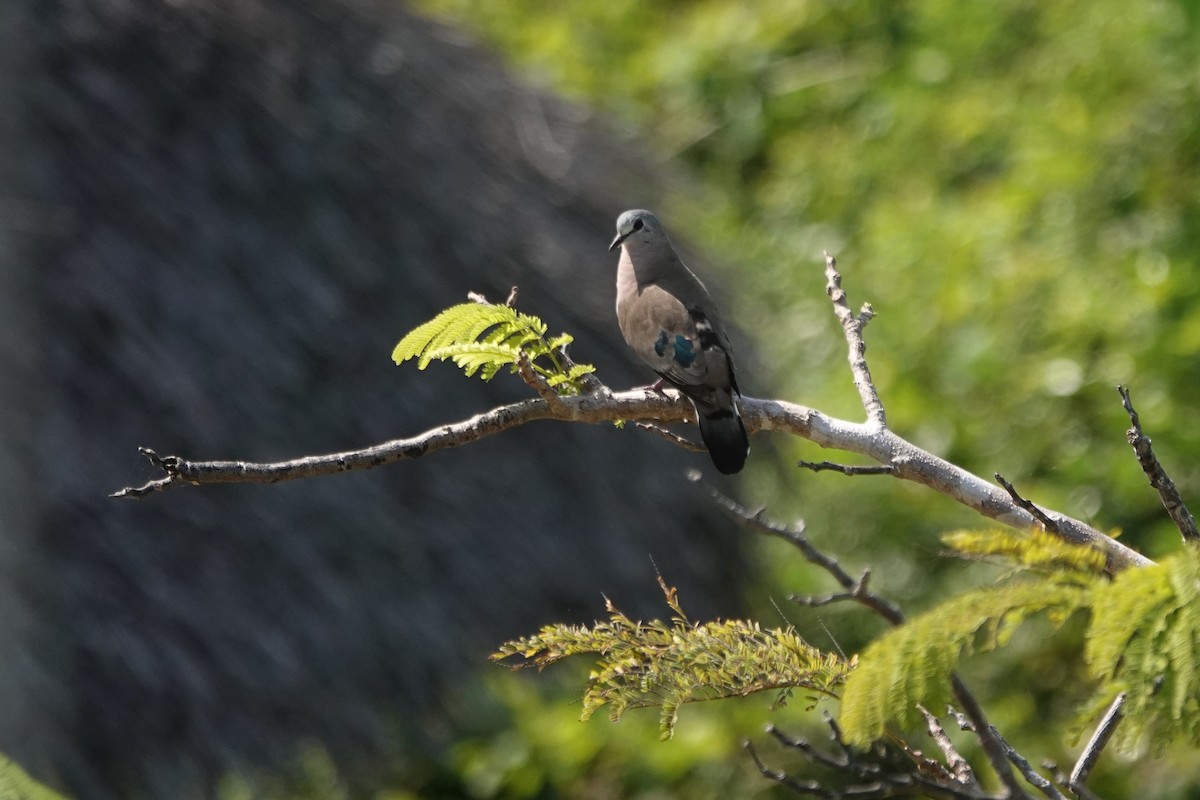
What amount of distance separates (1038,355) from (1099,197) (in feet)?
2.97

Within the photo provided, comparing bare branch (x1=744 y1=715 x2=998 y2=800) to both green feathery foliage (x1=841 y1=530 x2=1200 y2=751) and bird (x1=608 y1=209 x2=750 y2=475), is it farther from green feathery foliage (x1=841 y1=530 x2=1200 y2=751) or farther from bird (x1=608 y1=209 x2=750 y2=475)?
bird (x1=608 y1=209 x2=750 y2=475)

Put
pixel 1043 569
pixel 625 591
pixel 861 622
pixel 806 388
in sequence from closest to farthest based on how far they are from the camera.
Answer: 1. pixel 1043 569
2. pixel 625 591
3. pixel 861 622
4. pixel 806 388

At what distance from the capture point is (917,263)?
6.80 meters

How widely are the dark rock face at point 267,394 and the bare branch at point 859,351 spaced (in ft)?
10.0

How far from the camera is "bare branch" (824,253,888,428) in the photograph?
191 cm

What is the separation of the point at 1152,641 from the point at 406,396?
396 centimetres

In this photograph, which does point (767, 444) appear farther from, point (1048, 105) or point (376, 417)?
point (1048, 105)

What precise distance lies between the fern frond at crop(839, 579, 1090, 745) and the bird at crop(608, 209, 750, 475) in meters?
0.76

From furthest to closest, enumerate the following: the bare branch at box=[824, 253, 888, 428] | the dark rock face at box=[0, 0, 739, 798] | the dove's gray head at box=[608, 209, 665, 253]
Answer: the dark rock face at box=[0, 0, 739, 798]
the dove's gray head at box=[608, 209, 665, 253]
the bare branch at box=[824, 253, 888, 428]

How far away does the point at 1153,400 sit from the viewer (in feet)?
18.1

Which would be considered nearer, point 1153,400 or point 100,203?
point 100,203

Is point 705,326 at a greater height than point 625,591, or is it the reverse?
point 625,591

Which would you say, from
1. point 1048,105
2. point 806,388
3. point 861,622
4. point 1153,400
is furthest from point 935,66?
point 861,622

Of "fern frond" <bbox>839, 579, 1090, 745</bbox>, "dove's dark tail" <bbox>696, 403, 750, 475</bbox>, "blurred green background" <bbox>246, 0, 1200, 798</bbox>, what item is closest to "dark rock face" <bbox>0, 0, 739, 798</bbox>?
"blurred green background" <bbox>246, 0, 1200, 798</bbox>
